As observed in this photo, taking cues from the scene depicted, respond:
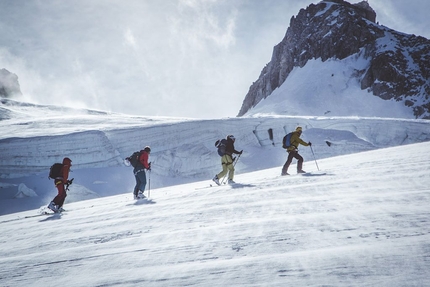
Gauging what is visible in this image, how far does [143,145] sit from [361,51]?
7049cm

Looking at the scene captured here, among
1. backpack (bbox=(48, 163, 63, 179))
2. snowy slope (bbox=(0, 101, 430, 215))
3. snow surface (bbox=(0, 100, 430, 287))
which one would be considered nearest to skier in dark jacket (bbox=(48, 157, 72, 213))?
backpack (bbox=(48, 163, 63, 179))

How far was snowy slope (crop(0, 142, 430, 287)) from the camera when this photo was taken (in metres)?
2.04

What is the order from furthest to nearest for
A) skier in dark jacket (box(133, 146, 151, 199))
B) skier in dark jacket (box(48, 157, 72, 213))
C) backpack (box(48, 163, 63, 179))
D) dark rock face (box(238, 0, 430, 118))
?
1. dark rock face (box(238, 0, 430, 118))
2. skier in dark jacket (box(133, 146, 151, 199))
3. backpack (box(48, 163, 63, 179))
4. skier in dark jacket (box(48, 157, 72, 213))

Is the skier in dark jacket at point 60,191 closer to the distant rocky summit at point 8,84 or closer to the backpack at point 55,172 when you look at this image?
the backpack at point 55,172

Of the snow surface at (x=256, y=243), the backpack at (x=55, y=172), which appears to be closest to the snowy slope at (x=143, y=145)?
the backpack at (x=55, y=172)

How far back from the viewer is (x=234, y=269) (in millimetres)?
2230

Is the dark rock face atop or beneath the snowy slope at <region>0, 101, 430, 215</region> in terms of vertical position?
atop

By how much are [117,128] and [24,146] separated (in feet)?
18.4

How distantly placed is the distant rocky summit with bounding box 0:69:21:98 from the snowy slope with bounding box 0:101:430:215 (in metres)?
53.6

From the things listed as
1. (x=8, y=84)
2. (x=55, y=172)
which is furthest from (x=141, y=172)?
(x=8, y=84)

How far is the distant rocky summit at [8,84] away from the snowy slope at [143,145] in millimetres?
53638

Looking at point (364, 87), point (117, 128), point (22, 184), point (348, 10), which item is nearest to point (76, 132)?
point (117, 128)

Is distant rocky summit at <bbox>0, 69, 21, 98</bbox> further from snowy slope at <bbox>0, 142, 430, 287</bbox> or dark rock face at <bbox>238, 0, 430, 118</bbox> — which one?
snowy slope at <bbox>0, 142, 430, 287</bbox>

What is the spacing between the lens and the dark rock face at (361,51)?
2375 inches
